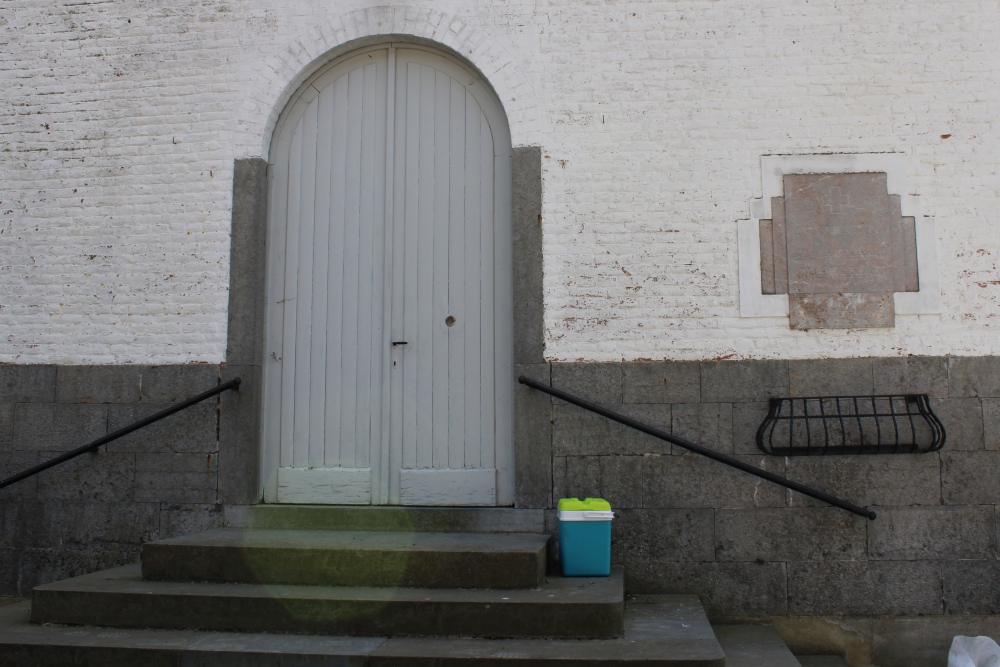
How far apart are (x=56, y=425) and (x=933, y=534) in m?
5.02

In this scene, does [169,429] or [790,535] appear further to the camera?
[169,429]

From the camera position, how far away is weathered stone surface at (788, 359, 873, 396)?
4.55 m

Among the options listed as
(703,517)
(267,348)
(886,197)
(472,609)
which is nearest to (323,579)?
(472,609)

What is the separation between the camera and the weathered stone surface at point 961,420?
177 inches

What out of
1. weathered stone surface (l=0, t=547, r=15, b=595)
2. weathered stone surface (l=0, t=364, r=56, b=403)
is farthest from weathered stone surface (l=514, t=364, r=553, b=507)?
weathered stone surface (l=0, t=547, r=15, b=595)

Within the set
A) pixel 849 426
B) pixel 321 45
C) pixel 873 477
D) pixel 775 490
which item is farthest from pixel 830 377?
pixel 321 45

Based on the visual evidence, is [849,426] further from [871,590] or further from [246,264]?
[246,264]

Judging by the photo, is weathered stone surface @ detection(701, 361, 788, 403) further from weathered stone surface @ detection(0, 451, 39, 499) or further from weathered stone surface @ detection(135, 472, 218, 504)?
weathered stone surface @ detection(0, 451, 39, 499)

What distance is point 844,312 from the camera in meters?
4.61

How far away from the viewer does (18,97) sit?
17.5 feet

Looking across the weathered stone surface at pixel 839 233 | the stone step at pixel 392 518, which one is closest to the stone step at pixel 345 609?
the stone step at pixel 392 518

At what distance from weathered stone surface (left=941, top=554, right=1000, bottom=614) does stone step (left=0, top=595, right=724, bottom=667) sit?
156 cm

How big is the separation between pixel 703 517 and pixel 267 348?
2718 millimetres

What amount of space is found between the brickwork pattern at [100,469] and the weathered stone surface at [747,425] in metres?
2.94
